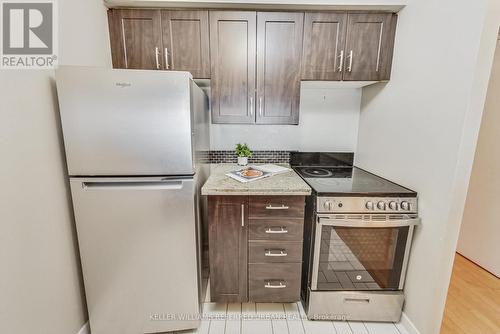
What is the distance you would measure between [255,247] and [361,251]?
723 millimetres

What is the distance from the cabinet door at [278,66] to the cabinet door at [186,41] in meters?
0.42

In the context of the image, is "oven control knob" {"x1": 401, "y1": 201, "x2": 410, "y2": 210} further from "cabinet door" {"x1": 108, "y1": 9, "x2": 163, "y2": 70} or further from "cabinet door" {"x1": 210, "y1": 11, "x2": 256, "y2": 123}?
"cabinet door" {"x1": 108, "y1": 9, "x2": 163, "y2": 70}

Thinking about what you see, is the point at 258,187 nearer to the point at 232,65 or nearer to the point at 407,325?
the point at 232,65

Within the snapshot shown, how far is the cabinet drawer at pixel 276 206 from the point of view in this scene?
4.73 ft

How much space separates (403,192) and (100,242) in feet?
6.26

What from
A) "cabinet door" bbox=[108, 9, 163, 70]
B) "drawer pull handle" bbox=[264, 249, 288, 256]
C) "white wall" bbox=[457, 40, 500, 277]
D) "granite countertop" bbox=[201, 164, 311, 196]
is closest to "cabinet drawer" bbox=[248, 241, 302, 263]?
"drawer pull handle" bbox=[264, 249, 288, 256]

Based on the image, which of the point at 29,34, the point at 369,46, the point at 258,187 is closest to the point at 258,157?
the point at 258,187

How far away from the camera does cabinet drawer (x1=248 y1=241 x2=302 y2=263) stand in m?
1.49

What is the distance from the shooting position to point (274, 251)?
150 cm

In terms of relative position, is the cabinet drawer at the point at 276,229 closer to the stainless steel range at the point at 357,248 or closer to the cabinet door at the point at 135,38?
the stainless steel range at the point at 357,248

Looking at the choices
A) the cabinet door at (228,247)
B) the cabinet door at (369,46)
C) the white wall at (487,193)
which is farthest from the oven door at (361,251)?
the white wall at (487,193)

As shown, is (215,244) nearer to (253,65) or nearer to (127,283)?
(127,283)

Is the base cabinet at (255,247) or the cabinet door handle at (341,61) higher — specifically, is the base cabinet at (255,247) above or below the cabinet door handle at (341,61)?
below

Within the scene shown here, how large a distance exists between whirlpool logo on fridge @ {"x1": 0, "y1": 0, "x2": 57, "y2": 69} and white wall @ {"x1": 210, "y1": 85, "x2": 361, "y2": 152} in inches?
48.2
